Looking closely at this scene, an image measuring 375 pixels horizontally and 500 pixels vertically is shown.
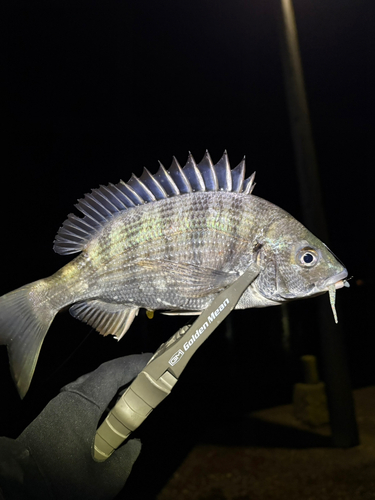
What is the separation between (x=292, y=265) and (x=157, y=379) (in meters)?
0.46

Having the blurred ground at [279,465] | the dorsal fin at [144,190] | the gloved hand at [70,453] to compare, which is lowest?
the blurred ground at [279,465]

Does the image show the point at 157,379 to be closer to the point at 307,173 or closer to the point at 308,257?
the point at 308,257

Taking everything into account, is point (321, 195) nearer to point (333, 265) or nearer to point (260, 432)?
point (333, 265)

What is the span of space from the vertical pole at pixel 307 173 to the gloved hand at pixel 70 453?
170 centimetres

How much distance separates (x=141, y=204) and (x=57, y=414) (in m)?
0.63

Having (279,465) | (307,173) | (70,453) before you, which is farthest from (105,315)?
(279,465)

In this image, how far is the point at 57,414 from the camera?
3.35ft

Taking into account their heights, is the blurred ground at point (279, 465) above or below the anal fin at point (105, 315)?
below

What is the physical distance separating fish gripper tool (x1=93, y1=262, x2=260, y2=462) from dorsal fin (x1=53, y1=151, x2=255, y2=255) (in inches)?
13.6

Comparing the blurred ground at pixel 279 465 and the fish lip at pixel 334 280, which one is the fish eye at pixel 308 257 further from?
the blurred ground at pixel 279 465

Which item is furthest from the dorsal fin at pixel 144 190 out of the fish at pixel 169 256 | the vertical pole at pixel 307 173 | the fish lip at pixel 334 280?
the vertical pole at pixel 307 173

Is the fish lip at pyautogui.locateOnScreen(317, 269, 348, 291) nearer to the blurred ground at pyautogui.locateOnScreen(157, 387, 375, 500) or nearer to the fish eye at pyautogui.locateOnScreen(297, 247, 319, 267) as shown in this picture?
the fish eye at pyautogui.locateOnScreen(297, 247, 319, 267)

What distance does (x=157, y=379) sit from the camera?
0.91 m

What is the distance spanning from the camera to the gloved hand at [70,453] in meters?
0.94
